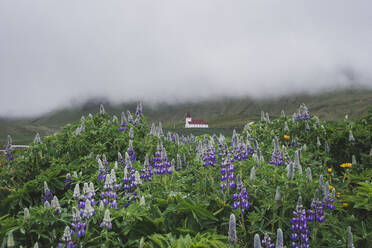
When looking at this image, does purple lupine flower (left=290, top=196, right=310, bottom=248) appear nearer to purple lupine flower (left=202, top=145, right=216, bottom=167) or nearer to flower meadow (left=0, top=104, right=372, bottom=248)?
flower meadow (left=0, top=104, right=372, bottom=248)

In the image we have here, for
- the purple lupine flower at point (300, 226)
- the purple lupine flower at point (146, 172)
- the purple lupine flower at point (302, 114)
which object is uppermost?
A: the purple lupine flower at point (302, 114)

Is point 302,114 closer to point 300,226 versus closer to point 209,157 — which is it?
point 209,157

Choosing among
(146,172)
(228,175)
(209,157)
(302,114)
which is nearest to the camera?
(228,175)

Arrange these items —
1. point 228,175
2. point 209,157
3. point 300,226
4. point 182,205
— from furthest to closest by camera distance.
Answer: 1. point 209,157
2. point 228,175
3. point 182,205
4. point 300,226

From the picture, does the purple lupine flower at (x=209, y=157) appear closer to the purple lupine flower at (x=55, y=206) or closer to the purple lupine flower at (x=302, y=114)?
the purple lupine flower at (x=55, y=206)

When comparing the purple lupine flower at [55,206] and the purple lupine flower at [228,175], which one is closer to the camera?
the purple lupine flower at [55,206]

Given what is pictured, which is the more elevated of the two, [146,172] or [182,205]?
[146,172]

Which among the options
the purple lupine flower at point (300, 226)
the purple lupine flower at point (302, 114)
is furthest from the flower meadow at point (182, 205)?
the purple lupine flower at point (302, 114)

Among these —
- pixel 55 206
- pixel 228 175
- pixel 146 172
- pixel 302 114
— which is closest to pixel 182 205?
pixel 228 175

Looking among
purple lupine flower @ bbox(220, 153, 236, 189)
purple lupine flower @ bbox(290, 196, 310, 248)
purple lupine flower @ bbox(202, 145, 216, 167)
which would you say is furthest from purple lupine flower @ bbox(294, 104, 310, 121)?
purple lupine flower @ bbox(290, 196, 310, 248)

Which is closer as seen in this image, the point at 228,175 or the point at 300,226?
the point at 300,226

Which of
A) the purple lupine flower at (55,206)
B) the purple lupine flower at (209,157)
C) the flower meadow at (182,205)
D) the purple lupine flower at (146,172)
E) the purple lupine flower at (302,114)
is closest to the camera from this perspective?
the flower meadow at (182,205)

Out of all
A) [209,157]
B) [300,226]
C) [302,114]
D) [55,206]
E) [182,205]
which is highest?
[302,114]

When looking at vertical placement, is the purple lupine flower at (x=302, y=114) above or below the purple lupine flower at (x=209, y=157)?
above
